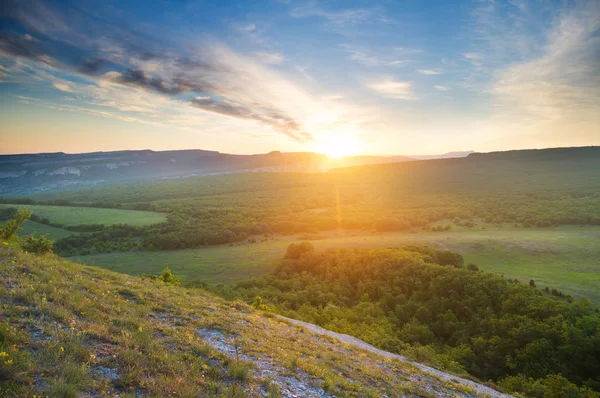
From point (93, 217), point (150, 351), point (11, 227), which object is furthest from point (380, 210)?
point (150, 351)

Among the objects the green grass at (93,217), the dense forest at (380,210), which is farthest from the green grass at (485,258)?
the green grass at (93,217)

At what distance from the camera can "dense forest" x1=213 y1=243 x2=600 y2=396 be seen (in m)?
22.6

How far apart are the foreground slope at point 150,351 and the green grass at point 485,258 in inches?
1309

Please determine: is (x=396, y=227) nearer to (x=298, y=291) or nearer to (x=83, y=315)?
(x=298, y=291)

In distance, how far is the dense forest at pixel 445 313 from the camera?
2256 centimetres

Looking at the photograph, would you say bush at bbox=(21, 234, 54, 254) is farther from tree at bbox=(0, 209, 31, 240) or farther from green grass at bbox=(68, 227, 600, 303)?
green grass at bbox=(68, 227, 600, 303)

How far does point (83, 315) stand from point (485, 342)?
3050 cm

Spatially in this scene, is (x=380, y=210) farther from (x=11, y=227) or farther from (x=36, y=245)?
(x=11, y=227)

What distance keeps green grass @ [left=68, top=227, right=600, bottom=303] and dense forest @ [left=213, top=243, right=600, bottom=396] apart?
22.6 feet

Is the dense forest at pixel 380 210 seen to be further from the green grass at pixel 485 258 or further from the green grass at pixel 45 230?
the green grass at pixel 485 258

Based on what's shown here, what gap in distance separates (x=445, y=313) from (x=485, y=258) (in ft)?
82.6

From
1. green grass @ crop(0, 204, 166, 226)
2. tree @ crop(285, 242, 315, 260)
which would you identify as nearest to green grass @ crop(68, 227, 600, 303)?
tree @ crop(285, 242, 315, 260)

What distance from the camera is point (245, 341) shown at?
13844 millimetres

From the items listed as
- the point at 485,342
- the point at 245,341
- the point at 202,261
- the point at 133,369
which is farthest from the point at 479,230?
the point at 133,369
